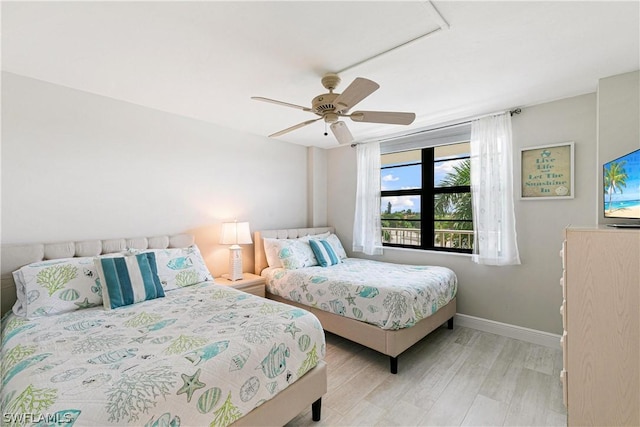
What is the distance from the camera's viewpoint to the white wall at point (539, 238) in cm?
261

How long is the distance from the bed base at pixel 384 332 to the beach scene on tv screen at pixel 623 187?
1617 mm

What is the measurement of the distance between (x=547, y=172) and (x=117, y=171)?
13.6 feet

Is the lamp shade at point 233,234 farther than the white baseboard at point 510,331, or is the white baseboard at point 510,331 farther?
the lamp shade at point 233,234

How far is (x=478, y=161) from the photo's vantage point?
10.1 ft

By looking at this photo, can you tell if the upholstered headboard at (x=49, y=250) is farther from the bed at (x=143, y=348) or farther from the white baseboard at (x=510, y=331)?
the white baseboard at (x=510, y=331)

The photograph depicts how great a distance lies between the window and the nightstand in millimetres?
1850

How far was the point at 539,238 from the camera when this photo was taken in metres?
2.84

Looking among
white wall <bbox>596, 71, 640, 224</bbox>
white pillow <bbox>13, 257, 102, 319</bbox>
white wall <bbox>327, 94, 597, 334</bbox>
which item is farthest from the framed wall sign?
white pillow <bbox>13, 257, 102, 319</bbox>

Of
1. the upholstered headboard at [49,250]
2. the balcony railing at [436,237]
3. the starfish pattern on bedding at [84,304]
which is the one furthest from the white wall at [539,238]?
the starfish pattern on bedding at [84,304]

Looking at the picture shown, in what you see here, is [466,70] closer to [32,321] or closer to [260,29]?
[260,29]

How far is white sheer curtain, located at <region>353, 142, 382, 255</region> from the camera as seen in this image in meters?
3.96

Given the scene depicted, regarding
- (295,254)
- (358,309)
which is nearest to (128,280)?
(295,254)

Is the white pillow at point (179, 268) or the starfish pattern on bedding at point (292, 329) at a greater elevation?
the white pillow at point (179, 268)

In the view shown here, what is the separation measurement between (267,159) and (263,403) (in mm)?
3097
